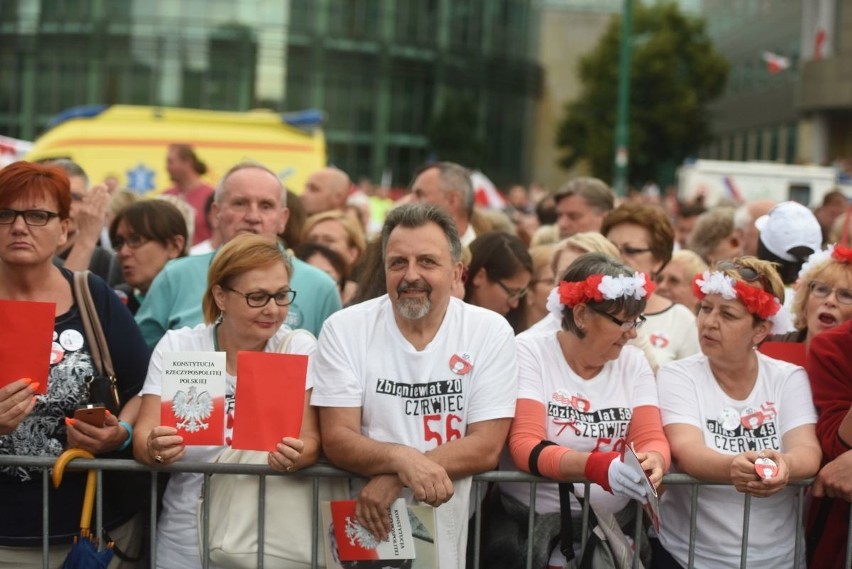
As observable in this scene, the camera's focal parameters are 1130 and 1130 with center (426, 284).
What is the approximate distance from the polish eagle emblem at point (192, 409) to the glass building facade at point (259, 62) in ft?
138

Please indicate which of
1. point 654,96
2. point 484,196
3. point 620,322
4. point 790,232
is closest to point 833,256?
point 790,232

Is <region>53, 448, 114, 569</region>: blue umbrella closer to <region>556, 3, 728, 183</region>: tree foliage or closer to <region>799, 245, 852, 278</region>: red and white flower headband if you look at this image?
<region>799, 245, 852, 278</region>: red and white flower headband

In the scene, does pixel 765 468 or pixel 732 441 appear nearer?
pixel 765 468

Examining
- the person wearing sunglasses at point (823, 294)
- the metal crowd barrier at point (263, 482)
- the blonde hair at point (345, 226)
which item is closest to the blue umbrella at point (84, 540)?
the metal crowd barrier at point (263, 482)

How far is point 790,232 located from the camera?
20.6ft

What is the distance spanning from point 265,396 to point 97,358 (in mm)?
795

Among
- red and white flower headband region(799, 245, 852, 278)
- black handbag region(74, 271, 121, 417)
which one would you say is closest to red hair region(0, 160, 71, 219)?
black handbag region(74, 271, 121, 417)

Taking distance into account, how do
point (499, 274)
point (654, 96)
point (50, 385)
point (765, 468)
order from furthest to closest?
1. point (654, 96)
2. point (499, 274)
3. point (50, 385)
4. point (765, 468)

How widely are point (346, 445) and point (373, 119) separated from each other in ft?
150

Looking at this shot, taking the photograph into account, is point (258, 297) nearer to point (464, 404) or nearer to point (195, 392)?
point (195, 392)

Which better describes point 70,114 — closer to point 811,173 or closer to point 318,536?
point 318,536

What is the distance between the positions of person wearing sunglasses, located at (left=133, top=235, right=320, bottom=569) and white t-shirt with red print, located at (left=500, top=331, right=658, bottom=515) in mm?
881

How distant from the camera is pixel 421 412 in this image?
13.5ft

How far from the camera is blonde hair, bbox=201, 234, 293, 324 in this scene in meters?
4.34
